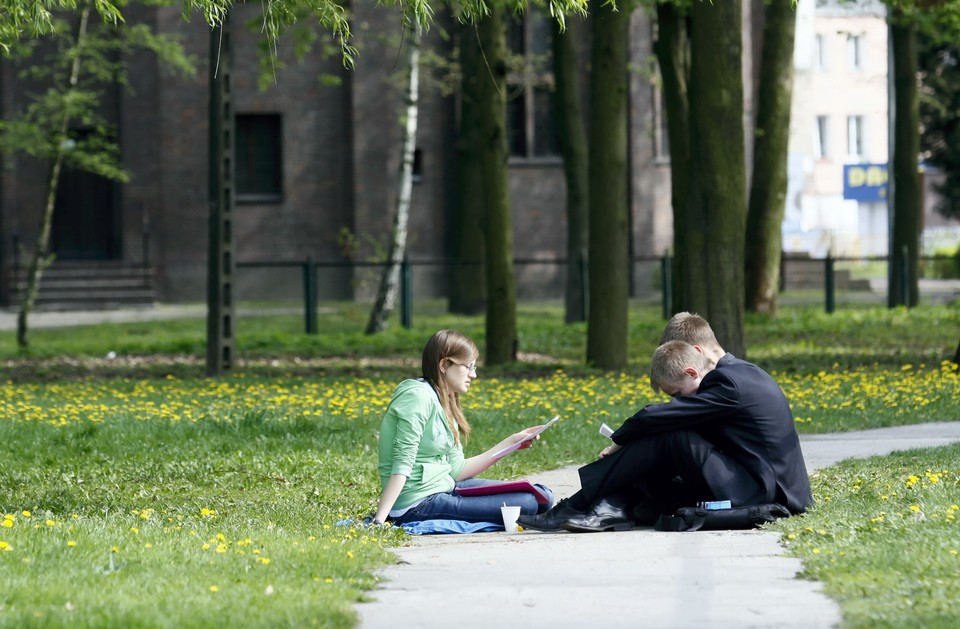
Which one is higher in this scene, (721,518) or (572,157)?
(572,157)

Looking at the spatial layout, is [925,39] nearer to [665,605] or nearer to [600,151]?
[600,151]

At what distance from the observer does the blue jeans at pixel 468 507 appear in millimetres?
8227

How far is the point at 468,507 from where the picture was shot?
27.2 ft

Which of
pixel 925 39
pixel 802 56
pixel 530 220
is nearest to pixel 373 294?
pixel 530 220

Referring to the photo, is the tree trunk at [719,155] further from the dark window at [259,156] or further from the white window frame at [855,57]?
the white window frame at [855,57]

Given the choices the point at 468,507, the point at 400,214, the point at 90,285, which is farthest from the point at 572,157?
the point at 468,507

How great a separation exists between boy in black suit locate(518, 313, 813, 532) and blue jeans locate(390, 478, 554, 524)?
28cm

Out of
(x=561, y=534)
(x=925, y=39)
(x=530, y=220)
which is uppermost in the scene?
(x=925, y=39)

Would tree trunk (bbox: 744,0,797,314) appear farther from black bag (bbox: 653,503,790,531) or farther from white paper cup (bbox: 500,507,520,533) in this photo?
black bag (bbox: 653,503,790,531)

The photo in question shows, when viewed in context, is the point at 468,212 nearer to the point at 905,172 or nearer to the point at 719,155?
the point at 905,172

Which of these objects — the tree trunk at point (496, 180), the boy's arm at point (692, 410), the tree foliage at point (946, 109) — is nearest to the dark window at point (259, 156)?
the tree trunk at point (496, 180)

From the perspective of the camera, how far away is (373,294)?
114ft

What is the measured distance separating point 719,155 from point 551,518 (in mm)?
9072

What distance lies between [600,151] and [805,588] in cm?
1256
